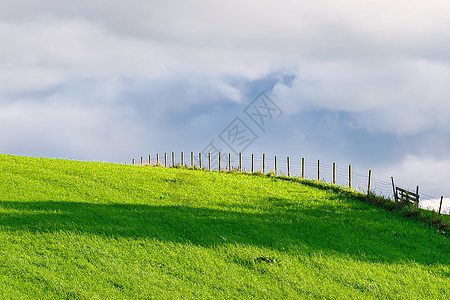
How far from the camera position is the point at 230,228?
16.9 meters

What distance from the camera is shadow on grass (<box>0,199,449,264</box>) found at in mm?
15594

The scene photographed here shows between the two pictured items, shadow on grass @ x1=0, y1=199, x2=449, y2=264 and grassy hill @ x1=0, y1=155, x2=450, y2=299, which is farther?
shadow on grass @ x1=0, y1=199, x2=449, y2=264

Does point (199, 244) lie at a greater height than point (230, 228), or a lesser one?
lesser

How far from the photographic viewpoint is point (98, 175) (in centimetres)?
2494

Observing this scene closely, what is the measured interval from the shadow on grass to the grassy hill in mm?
46

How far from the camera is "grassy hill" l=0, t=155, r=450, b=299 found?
1227 centimetres

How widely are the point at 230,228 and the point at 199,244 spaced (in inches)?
87.5

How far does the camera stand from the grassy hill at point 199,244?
40.2 feet

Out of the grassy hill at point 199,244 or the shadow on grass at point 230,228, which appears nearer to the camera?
the grassy hill at point 199,244

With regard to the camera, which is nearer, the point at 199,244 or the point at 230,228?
the point at 199,244

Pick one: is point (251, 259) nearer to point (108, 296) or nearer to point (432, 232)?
point (108, 296)

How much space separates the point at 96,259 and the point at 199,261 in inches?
125

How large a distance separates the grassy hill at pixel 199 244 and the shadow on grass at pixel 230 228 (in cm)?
5

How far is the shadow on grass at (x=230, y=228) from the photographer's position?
15.6 metres
